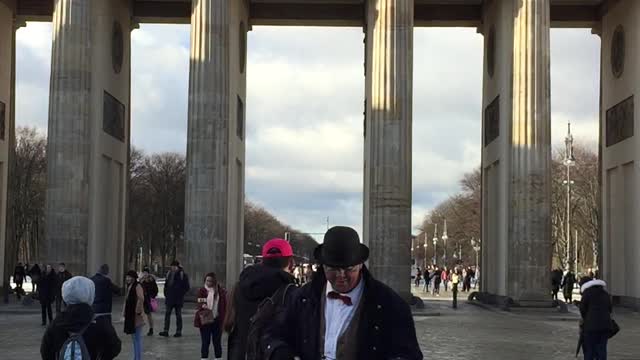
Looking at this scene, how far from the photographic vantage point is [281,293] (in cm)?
568

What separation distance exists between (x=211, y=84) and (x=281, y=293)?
32469mm

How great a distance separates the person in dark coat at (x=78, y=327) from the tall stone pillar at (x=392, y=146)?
3049 centimetres

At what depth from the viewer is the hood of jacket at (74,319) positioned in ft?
24.1

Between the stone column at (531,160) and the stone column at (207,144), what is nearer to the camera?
the stone column at (207,144)

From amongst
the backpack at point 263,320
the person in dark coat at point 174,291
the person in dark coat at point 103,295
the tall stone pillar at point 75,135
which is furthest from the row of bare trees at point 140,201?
the backpack at point 263,320

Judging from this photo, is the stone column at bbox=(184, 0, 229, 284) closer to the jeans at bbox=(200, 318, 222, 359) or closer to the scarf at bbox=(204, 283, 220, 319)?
the jeans at bbox=(200, 318, 222, 359)

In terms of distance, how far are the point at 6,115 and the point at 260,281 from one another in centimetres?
4194

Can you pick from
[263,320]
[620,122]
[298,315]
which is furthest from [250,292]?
[620,122]

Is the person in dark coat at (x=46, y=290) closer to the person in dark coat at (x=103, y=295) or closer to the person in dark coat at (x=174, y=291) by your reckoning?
the person in dark coat at (x=174, y=291)

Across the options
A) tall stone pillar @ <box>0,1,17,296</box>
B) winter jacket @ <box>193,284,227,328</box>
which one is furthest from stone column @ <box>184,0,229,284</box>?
winter jacket @ <box>193,284,227,328</box>

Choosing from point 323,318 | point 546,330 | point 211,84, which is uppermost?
point 211,84

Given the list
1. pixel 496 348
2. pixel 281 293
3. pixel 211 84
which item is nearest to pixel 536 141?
pixel 211 84

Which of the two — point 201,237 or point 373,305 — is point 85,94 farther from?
point 373,305

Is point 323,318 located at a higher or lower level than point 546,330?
higher
